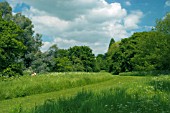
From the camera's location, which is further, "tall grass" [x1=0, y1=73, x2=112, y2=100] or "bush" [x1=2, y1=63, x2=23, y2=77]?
"bush" [x1=2, y1=63, x2=23, y2=77]

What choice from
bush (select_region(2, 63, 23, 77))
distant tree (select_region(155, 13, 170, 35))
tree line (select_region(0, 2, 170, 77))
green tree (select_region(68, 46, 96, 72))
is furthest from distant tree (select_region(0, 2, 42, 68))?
green tree (select_region(68, 46, 96, 72))

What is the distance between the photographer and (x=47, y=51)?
54.9 meters

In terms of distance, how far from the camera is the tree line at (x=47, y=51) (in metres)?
30.8

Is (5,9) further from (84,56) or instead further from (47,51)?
(84,56)

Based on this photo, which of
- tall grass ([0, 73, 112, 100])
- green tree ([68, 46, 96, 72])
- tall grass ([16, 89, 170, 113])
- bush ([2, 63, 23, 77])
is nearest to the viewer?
tall grass ([16, 89, 170, 113])

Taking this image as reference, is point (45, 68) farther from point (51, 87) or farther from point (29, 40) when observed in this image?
point (51, 87)

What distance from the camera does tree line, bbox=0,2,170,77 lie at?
3080cm

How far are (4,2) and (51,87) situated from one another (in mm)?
28102

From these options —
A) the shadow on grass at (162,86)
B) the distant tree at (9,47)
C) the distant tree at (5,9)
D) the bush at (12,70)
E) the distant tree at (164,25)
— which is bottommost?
the shadow on grass at (162,86)

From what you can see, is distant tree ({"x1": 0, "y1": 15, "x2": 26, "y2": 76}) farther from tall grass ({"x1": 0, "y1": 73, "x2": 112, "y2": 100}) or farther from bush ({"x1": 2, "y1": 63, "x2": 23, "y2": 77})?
tall grass ({"x1": 0, "y1": 73, "x2": 112, "y2": 100})

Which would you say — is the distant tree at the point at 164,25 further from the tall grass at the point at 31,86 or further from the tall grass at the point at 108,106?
the tall grass at the point at 108,106

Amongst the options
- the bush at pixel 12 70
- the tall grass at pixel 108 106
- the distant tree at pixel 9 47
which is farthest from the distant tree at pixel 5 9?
the tall grass at pixel 108 106

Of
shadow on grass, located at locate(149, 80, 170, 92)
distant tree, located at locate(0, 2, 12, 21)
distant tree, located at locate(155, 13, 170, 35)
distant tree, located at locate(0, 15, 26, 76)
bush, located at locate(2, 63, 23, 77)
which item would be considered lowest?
shadow on grass, located at locate(149, 80, 170, 92)

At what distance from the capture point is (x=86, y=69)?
3110 inches
